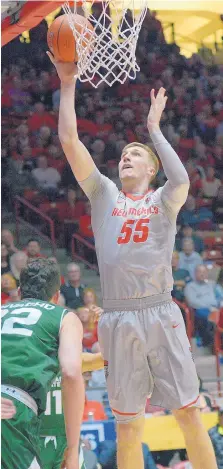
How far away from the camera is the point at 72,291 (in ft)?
31.5

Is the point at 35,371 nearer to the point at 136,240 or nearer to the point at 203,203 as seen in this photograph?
the point at 136,240

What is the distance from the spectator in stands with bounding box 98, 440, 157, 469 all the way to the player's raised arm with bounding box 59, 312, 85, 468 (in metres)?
3.36

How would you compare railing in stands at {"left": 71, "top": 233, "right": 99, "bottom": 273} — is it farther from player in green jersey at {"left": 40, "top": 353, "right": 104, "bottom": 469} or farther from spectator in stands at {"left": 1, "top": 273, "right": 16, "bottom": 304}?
player in green jersey at {"left": 40, "top": 353, "right": 104, "bottom": 469}

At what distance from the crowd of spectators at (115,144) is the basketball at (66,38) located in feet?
16.3

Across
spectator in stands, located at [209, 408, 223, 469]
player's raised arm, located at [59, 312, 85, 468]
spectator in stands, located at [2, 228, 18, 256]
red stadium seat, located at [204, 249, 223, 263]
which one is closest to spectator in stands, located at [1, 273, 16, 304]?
spectator in stands, located at [2, 228, 18, 256]

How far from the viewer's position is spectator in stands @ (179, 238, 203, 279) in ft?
34.9

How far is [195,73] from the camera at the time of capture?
572 inches

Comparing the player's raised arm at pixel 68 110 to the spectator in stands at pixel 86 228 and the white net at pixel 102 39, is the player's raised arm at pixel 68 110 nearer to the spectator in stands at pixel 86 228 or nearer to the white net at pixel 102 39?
the white net at pixel 102 39

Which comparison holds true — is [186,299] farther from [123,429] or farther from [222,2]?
[222,2]

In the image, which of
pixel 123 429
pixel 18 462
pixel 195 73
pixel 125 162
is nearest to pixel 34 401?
pixel 18 462

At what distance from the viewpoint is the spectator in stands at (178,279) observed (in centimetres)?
1023

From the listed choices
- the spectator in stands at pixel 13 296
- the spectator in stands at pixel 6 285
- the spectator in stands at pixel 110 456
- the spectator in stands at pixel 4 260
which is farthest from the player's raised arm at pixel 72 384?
the spectator in stands at pixel 4 260

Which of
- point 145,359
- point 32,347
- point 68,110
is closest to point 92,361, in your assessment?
point 145,359

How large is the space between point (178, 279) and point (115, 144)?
2891 mm
